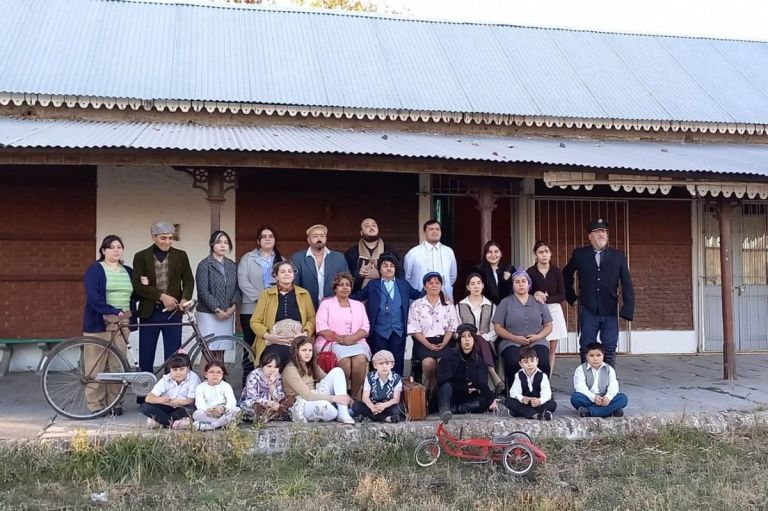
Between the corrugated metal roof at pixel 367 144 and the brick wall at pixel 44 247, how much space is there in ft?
2.78

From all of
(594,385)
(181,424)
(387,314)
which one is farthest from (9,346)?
(594,385)

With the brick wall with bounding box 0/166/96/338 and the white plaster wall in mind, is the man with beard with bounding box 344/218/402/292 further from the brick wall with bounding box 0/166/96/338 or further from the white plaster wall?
the white plaster wall

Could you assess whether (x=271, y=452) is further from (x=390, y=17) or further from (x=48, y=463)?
(x=390, y=17)

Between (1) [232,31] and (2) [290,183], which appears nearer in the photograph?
(2) [290,183]

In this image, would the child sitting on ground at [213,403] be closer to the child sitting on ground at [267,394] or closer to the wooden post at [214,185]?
the child sitting on ground at [267,394]

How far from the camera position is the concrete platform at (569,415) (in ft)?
17.1

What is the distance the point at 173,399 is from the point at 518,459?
8.66ft

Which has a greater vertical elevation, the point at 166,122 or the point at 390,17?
the point at 390,17

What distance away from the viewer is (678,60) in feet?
37.3

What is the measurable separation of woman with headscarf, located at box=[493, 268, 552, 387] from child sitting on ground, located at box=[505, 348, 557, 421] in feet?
1.27

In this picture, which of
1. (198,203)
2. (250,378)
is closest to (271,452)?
(250,378)

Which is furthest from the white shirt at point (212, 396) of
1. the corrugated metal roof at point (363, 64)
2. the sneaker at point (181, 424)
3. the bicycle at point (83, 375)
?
the corrugated metal roof at point (363, 64)

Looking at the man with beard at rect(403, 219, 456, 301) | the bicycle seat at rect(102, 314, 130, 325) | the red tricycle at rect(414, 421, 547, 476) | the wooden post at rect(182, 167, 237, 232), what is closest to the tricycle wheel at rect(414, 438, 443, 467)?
the red tricycle at rect(414, 421, 547, 476)

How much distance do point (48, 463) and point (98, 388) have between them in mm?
1075
